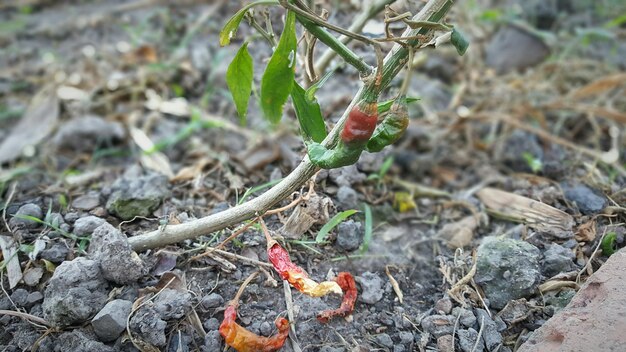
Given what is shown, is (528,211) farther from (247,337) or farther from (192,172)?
(192,172)

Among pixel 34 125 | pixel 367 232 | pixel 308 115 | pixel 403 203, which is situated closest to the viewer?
pixel 308 115

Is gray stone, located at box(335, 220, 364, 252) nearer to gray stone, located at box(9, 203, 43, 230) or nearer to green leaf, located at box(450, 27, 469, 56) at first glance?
green leaf, located at box(450, 27, 469, 56)

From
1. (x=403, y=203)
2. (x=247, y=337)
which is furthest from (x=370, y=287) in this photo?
(x=403, y=203)

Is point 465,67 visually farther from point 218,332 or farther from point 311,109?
point 218,332

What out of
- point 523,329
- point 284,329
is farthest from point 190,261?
point 523,329

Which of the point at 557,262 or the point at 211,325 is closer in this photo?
the point at 211,325

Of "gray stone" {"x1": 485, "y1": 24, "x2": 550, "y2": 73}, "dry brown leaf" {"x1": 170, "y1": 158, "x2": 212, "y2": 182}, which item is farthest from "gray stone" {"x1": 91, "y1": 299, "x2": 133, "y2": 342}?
"gray stone" {"x1": 485, "y1": 24, "x2": 550, "y2": 73}
